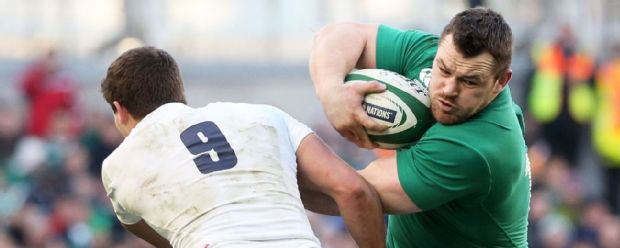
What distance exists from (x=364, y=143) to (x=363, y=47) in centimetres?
53

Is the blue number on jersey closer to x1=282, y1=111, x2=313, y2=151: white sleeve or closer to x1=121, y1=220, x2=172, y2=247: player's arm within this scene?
x1=282, y1=111, x2=313, y2=151: white sleeve

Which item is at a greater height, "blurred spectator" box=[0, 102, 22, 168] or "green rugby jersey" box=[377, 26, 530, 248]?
"green rugby jersey" box=[377, 26, 530, 248]

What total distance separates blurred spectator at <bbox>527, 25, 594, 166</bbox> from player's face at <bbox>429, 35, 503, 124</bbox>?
996cm

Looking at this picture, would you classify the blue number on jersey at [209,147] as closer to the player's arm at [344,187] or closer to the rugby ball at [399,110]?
the player's arm at [344,187]

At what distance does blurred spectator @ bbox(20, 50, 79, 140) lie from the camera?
561 inches

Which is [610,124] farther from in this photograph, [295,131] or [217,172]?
[217,172]

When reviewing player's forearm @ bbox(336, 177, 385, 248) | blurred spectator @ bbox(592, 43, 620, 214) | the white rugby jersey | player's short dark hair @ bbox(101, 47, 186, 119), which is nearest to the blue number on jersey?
the white rugby jersey

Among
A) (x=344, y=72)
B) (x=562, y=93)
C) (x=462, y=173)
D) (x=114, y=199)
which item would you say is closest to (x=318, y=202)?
(x=344, y=72)

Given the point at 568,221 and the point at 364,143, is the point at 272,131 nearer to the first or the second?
the point at 364,143

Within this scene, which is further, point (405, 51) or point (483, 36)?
point (405, 51)

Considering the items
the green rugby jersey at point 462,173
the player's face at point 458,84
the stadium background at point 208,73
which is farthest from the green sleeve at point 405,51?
the stadium background at point 208,73

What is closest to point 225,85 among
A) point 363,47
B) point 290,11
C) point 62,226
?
point 290,11

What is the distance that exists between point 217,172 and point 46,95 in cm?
906

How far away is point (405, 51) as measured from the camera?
6.21 meters
